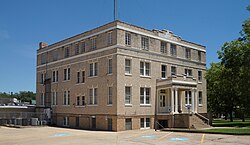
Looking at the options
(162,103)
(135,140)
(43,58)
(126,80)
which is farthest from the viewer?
(43,58)

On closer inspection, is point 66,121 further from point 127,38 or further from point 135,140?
point 135,140

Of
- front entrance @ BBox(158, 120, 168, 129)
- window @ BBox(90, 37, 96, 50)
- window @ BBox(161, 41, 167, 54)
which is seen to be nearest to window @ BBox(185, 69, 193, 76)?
window @ BBox(161, 41, 167, 54)

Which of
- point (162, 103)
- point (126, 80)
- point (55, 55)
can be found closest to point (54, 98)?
point (55, 55)

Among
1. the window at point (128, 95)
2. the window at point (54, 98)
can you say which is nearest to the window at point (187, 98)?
the window at point (128, 95)

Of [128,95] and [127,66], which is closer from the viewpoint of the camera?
[128,95]

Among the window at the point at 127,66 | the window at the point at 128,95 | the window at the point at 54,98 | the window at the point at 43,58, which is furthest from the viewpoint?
the window at the point at 43,58

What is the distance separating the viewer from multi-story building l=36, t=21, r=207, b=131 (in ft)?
110

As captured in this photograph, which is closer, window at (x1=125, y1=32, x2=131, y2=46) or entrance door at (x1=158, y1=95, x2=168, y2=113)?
window at (x1=125, y1=32, x2=131, y2=46)

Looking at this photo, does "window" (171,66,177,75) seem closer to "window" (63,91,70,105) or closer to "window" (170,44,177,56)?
"window" (170,44,177,56)

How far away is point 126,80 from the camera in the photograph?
1334 inches

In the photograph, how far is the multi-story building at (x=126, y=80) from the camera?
33.6 meters

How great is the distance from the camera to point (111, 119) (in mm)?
33406

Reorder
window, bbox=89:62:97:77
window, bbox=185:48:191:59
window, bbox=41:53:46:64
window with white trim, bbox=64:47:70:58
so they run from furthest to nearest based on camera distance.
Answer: window, bbox=41:53:46:64 < window with white trim, bbox=64:47:70:58 < window, bbox=185:48:191:59 < window, bbox=89:62:97:77

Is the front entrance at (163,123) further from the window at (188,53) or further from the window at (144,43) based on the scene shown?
the window at (188,53)
